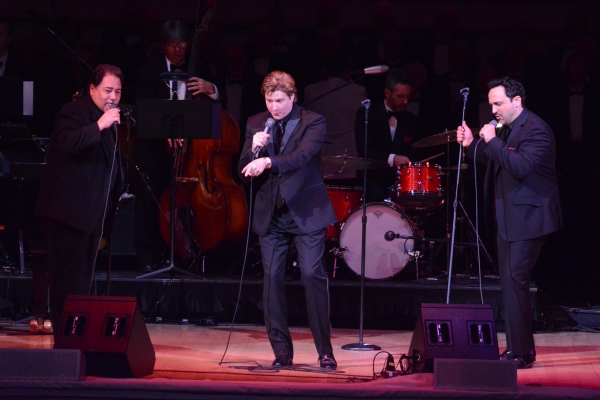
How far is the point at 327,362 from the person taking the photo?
493 centimetres

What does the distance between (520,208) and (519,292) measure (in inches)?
19.6

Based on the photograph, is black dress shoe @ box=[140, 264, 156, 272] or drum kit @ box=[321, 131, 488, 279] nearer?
drum kit @ box=[321, 131, 488, 279]

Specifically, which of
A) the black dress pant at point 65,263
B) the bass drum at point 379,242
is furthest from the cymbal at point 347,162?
the black dress pant at point 65,263

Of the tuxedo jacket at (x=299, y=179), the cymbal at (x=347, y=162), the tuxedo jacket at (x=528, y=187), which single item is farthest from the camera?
the cymbal at (x=347, y=162)

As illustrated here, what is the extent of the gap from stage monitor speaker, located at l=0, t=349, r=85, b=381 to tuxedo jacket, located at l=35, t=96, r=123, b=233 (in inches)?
47.7

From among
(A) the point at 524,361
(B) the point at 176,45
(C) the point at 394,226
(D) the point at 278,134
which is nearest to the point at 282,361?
(D) the point at 278,134

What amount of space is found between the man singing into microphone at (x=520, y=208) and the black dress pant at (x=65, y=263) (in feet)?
7.78

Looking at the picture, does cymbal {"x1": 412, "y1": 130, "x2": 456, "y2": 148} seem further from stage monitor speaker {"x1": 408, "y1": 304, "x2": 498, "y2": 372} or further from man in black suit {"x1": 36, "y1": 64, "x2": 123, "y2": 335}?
man in black suit {"x1": 36, "y1": 64, "x2": 123, "y2": 335}

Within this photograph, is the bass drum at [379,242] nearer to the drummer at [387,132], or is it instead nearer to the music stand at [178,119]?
the drummer at [387,132]

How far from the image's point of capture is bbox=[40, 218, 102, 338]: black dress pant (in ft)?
15.9

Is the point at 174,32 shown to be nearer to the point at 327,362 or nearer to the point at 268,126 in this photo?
the point at 268,126

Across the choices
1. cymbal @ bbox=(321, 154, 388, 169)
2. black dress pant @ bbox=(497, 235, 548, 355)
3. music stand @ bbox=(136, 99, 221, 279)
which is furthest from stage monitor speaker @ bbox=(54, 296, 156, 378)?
cymbal @ bbox=(321, 154, 388, 169)

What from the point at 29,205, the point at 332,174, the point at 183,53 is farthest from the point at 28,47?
the point at 332,174

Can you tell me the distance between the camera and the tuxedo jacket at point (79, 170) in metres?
4.74
